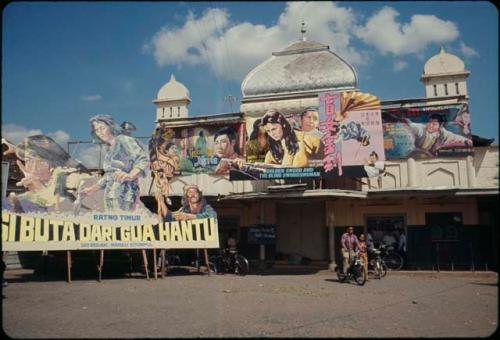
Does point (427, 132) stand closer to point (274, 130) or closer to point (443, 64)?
point (443, 64)

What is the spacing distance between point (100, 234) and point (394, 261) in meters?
11.9

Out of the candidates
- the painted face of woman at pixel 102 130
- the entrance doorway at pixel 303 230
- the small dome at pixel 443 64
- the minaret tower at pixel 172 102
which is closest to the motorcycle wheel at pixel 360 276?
the entrance doorway at pixel 303 230

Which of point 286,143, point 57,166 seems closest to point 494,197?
point 286,143

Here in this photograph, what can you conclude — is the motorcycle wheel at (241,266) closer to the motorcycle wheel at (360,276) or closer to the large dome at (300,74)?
the motorcycle wheel at (360,276)

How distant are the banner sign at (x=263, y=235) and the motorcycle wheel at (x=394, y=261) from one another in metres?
4.93

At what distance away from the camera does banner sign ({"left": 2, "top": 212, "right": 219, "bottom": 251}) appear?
543 inches

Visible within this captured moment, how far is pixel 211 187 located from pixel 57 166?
759 centimetres

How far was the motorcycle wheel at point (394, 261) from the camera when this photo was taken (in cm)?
1703

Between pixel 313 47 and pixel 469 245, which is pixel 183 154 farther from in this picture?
pixel 469 245

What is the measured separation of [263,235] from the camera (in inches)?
689

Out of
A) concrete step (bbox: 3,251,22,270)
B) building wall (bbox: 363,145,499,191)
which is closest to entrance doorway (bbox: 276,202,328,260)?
building wall (bbox: 363,145,499,191)

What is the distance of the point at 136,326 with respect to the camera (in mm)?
7555

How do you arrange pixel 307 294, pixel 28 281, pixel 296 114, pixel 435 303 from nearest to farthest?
1. pixel 435 303
2. pixel 307 294
3. pixel 28 281
4. pixel 296 114

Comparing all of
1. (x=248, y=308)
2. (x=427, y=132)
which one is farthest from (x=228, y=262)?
(x=427, y=132)
